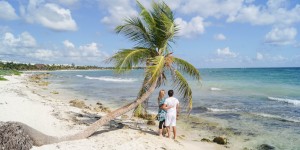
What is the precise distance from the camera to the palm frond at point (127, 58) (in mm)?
10078

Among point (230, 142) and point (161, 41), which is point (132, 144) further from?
point (230, 142)

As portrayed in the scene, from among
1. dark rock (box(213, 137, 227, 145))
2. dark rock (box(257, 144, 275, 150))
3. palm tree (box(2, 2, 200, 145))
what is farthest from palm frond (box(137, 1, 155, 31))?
dark rock (box(257, 144, 275, 150))

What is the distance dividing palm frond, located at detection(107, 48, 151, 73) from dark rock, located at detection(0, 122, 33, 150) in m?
3.61

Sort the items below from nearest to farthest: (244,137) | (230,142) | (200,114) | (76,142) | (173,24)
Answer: (76,142) → (173,24) → (230,142) → (244,137) → (200,114)

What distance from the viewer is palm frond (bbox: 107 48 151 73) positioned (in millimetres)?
10078

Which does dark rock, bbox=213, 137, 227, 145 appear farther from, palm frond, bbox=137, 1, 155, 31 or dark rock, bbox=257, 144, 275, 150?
palm frond, bbox=137, 1, 155, 31

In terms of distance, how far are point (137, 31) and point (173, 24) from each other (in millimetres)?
1348

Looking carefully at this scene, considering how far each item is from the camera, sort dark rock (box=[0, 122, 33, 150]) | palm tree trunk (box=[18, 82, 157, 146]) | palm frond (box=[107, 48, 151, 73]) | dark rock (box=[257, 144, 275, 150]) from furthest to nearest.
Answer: dark rock (box=[257, 144, 275, 150]), palm frond (box=[107, 48, 151, 73]), palm tree trunk (box=[18, 82, 157, 146]), dark rock (box=[0, 122, 33, 150])

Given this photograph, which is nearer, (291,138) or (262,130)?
(291,138)

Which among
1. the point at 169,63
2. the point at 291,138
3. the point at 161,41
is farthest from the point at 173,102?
the point at 291,138

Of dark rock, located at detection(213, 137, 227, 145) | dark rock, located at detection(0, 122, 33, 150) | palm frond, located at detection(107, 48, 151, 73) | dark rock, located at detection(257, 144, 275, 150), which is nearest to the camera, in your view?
dark rock, located at detection(0, 122, 33, 150)

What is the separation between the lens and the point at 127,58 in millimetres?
10031

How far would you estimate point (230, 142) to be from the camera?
460 inches

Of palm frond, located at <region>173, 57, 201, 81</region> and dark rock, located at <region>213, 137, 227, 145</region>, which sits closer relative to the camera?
palm frond, located at <region>173, 57, 201, 81</region>
